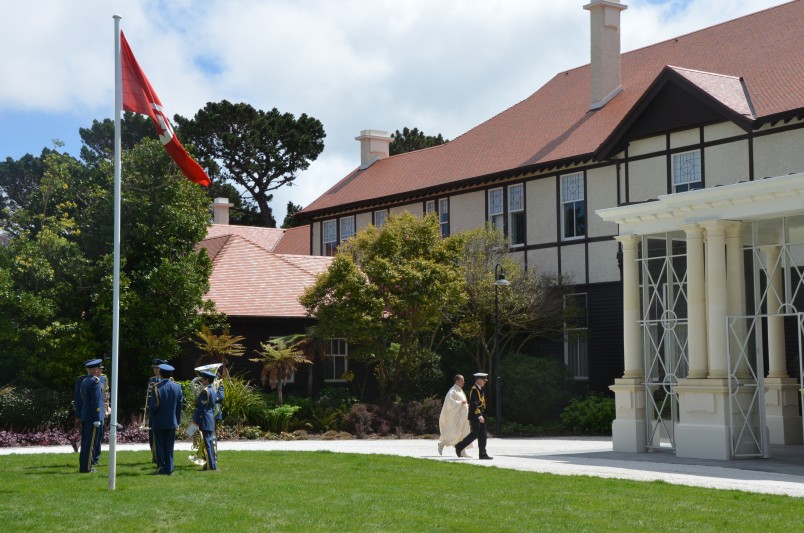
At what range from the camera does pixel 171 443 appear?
1661 cm

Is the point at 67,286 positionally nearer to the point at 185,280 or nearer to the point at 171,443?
the point at 185,280

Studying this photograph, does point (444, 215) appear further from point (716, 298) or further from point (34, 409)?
point (716, 298)

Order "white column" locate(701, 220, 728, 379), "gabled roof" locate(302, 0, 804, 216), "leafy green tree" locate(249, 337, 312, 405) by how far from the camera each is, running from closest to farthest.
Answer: "white column" locate(701, 220, 728, 379)
"leafy green tree" locate(249, 337, 312, 405)
"gabled roof" locate(302, 0, 804, 216)

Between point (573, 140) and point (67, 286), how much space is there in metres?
15.4

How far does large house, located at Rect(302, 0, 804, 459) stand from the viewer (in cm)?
2038

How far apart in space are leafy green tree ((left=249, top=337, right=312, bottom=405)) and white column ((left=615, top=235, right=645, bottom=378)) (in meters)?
9.44

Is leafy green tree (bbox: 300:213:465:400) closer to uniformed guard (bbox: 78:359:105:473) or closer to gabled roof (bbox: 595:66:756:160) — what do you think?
gabled roof (bbox: 595:66:756:160)

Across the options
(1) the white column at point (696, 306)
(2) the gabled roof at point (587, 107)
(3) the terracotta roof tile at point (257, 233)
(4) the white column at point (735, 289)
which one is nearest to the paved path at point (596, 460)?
(1) the white column at point (696, 306)

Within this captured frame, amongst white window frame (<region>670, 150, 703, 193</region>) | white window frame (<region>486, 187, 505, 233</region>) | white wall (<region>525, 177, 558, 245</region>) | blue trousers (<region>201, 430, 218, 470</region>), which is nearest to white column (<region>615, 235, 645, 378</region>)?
white window frame (<region>670, 150, 703, 193</region>)

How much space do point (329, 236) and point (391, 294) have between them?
A: 49.0 ft

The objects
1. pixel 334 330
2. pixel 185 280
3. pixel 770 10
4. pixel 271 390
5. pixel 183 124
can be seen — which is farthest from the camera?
pixel 183 124

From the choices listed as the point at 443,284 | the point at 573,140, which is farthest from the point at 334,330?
the point at 573,140

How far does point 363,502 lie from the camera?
1317cm

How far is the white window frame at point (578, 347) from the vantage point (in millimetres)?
31891
